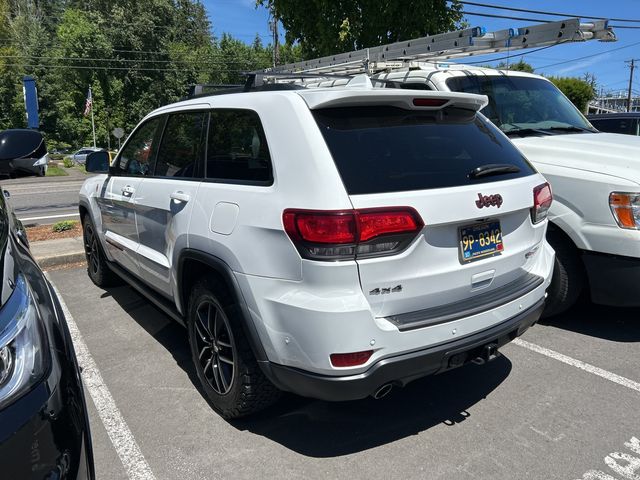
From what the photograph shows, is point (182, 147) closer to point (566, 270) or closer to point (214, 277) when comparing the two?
point (214, 277)

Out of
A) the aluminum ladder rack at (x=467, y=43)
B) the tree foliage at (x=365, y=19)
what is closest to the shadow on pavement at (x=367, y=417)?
the aluminum ladder rack at (x=467, y=43)

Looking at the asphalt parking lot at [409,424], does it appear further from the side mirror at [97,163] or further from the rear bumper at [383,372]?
the side mirror at [97,163]

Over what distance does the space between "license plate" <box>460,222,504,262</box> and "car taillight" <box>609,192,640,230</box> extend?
4.83ft

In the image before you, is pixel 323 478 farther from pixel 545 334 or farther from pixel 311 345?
pixel 545 334

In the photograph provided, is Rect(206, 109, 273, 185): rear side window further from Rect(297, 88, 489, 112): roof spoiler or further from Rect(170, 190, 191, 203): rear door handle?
→ Rect(297, 88, 489, 112): roof spoiler

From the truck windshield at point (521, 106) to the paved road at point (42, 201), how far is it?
6782 millimetres

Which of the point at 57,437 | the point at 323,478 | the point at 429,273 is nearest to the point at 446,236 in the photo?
the point at 429,273

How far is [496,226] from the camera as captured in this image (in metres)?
2.80


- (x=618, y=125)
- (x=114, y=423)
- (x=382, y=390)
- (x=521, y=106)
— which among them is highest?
(x=521, y=106)

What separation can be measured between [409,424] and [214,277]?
143 centimetres

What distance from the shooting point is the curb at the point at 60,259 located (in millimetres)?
6734

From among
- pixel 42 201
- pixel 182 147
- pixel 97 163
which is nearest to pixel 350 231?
pixel 182 147

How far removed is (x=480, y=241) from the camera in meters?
2.70

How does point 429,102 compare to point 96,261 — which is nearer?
point 429,102
